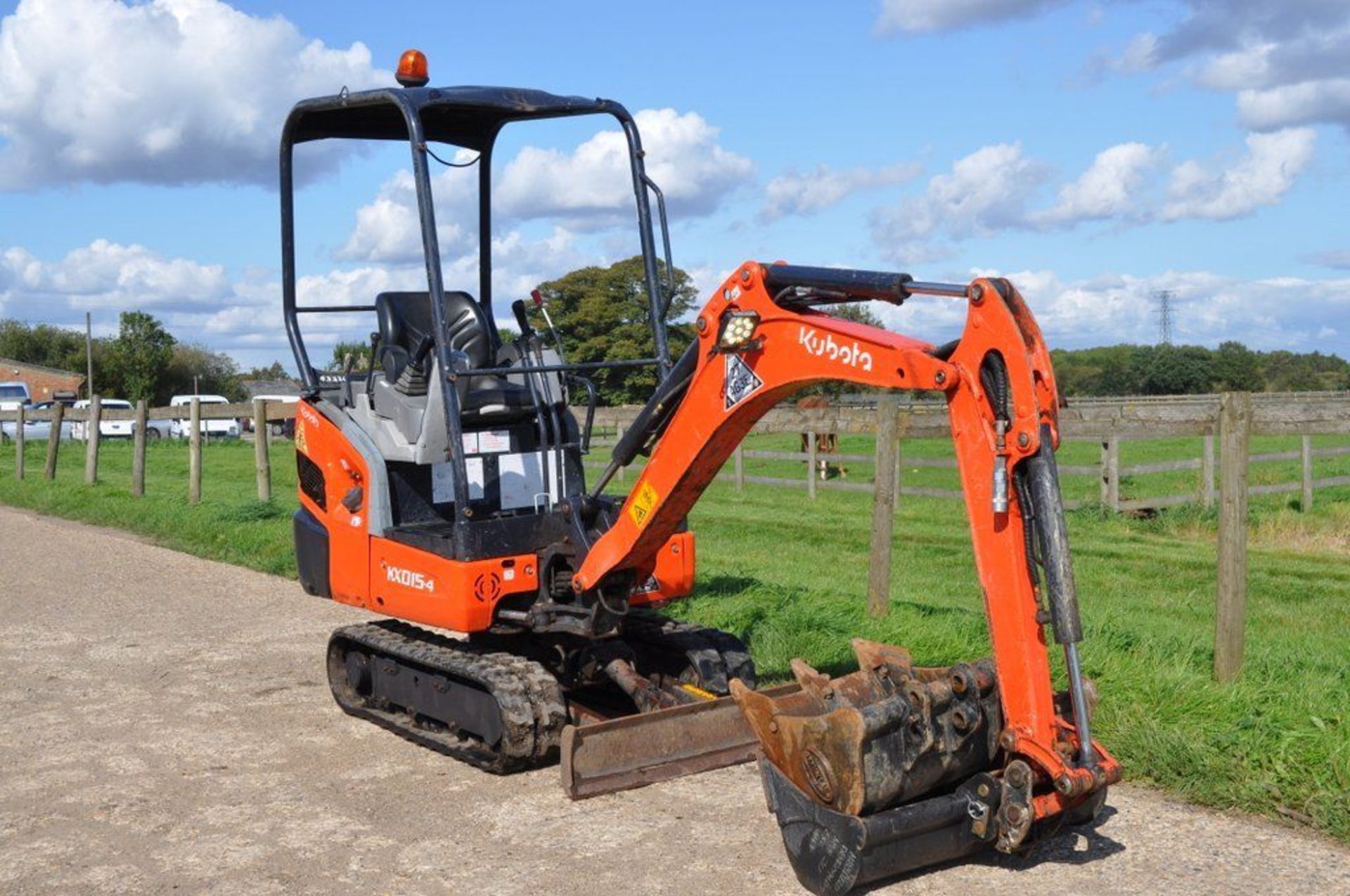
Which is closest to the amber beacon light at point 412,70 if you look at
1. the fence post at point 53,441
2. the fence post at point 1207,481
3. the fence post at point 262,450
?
the fence post at point 262,450

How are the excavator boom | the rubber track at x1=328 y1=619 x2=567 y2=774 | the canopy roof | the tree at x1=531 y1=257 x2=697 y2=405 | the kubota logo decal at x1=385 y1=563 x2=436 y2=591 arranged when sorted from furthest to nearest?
1. the tree at x1=531 y1=257 x2=697 y2=405
2. the canopy roof
3. the kubota logo decal at x1=385 y1=563 x2=436 y2=591
4. the rubber track at x1=328 y1=619 x2=567 y2=774
5. the excavator boom

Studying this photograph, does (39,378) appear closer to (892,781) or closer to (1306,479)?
(1306,479)

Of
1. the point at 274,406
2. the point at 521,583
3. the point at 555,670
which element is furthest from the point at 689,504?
the point at 274,406

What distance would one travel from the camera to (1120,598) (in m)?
11.5

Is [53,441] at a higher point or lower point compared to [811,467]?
higher

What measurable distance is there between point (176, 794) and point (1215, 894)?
167 inches

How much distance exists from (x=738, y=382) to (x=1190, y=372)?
61.6 m

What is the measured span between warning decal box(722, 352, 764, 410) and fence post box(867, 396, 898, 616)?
11.9ft

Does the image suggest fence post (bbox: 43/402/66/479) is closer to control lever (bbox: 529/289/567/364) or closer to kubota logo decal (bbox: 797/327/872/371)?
control lever (bbox: 529/289/567/364)

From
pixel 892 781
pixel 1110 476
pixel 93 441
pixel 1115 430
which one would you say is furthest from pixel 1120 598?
pixel 93 441

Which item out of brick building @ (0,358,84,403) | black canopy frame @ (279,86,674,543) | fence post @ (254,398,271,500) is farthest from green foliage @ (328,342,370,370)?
brick building @ (0,358,84,403)

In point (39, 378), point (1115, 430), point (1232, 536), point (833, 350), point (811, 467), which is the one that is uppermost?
point (39, 378)

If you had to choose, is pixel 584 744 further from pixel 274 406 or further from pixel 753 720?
pixel 274 406

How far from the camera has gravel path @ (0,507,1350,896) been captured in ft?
17.1
